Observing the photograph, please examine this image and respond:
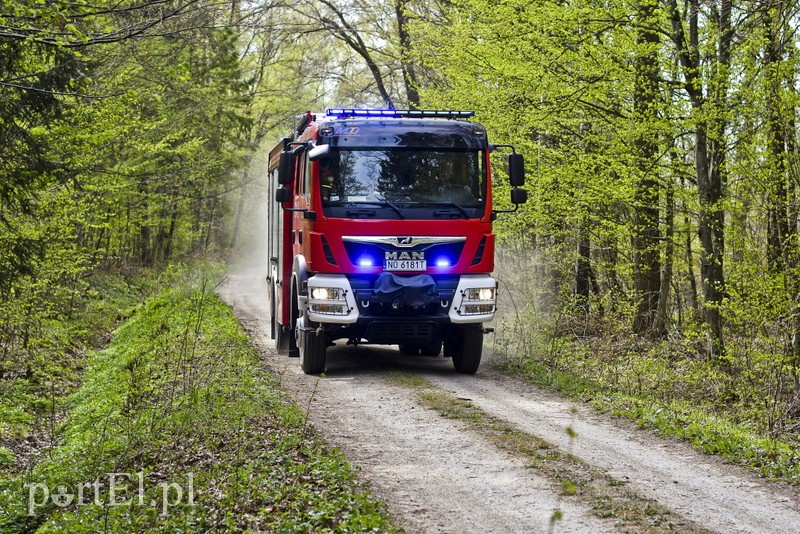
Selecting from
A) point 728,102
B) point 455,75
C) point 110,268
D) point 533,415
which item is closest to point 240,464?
point 533,415

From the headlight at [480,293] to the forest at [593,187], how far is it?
1.50 metres

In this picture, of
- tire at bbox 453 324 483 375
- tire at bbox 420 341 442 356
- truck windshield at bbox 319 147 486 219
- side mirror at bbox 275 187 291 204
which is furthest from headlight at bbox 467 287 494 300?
side mirror at bbox 275 187 291 204

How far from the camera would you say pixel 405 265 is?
1137 centimetres

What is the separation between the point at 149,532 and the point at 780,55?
10171 mm

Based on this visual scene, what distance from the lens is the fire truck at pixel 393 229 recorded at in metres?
11.3

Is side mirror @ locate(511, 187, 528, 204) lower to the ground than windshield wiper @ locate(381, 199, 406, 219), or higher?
higher

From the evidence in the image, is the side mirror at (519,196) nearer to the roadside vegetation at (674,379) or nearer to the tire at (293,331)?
the roadside vegetation at (674,379)

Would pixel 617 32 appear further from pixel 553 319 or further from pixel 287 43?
pixel 287 43

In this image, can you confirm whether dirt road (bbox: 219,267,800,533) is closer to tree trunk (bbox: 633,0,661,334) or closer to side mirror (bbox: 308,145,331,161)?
side mirror (bbox: 308,145,331,161)

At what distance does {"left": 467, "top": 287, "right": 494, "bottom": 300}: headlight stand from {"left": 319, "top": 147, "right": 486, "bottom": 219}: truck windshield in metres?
1.00

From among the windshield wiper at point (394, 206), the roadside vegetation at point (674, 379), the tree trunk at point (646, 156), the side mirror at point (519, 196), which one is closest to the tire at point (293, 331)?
the windshield wiper at point (394, 206)

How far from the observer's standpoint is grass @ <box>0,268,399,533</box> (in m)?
5.87

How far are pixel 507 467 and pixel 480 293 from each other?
15.9ft

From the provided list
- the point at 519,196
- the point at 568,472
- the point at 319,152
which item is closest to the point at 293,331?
the point at 319,152
